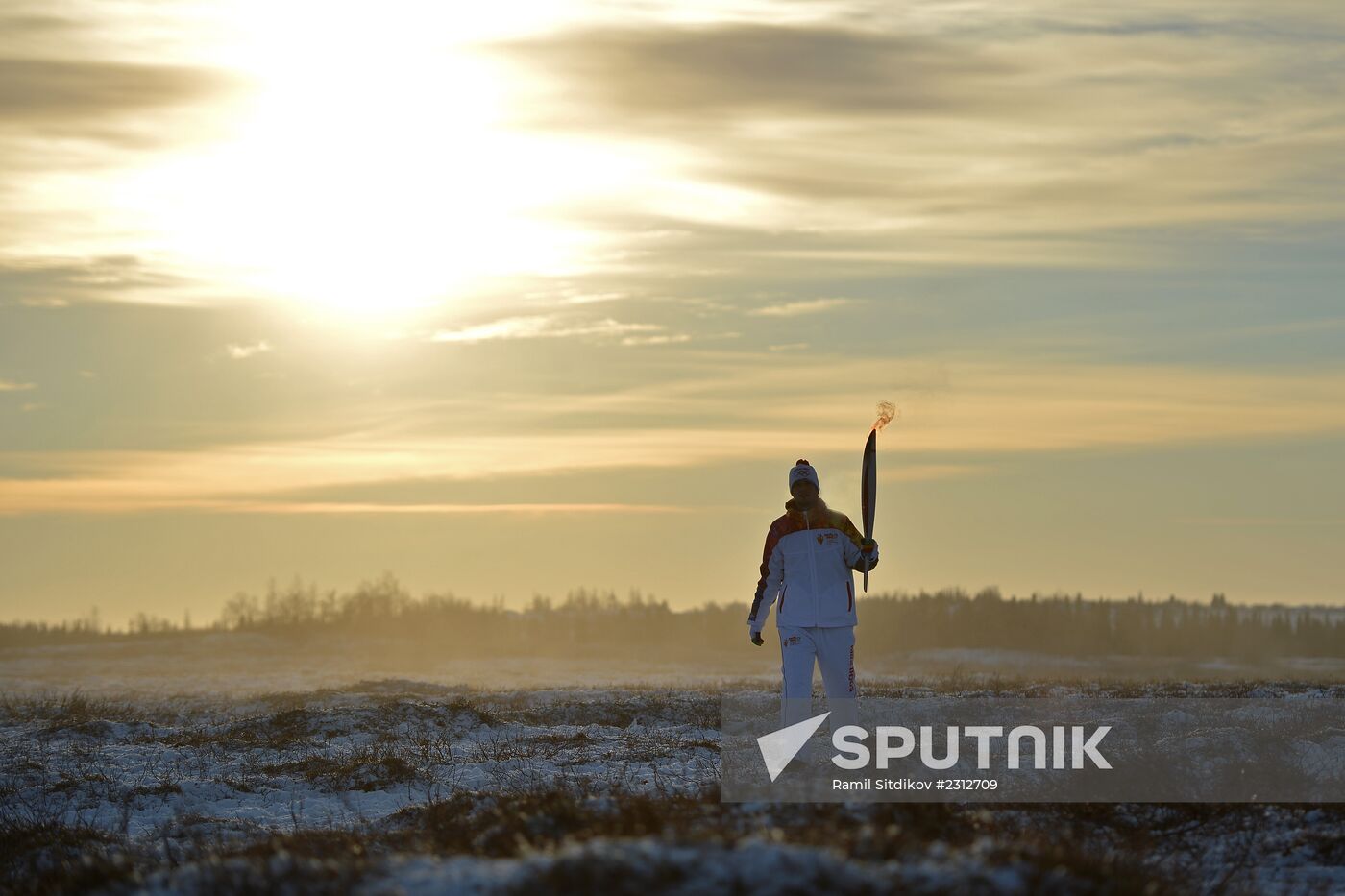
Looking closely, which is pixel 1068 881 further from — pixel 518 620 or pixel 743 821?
pixel 518 620

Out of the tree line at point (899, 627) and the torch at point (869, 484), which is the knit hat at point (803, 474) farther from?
the tree line at point (899, 627)

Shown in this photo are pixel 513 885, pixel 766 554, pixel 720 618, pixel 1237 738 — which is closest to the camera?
pixel 513 885

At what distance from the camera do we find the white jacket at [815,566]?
14.9 metres

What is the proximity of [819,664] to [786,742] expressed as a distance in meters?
0.91

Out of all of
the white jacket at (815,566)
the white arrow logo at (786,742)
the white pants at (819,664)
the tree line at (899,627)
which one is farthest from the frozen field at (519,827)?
the tree line at (899,627)

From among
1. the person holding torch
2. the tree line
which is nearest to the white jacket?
the person holding torch

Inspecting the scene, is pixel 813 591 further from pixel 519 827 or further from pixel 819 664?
pixel 519 827

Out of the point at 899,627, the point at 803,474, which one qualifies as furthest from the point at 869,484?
the point at 899,627

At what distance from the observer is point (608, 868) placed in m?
7.07

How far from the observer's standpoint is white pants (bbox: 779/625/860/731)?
14.7 meters

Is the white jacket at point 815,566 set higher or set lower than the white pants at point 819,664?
higher

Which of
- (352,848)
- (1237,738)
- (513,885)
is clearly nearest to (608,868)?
(513,885)

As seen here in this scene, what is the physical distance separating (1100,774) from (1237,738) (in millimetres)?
2973

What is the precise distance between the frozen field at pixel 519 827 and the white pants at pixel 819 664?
4.45ft
